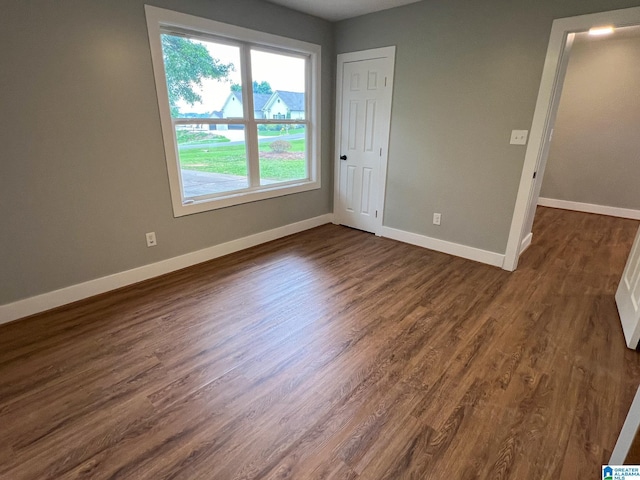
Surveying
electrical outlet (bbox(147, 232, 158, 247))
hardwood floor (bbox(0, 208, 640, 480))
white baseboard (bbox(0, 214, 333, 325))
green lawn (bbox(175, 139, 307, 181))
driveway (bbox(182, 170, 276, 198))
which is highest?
green lawn (bbox(175, 139, 307, 181))

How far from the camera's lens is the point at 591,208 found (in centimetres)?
520

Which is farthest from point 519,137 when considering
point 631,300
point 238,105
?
point 238,105

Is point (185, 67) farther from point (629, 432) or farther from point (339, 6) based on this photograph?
point (629, 432)

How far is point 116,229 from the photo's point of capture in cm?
269

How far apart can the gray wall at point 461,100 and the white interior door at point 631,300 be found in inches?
36.8

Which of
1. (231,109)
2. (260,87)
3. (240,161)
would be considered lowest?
(240,161)

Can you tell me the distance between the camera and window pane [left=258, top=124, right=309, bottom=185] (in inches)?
145

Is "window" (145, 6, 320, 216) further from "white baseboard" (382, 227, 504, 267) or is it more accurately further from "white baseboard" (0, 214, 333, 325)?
"white baseboard" (382, 227, 504, 267)

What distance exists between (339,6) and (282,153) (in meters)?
1.61

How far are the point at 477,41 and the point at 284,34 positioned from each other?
6.24 ft

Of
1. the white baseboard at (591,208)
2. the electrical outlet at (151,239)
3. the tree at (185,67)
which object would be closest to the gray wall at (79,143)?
the electrical outlet at (151,239)

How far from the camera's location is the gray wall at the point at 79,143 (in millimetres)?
2105

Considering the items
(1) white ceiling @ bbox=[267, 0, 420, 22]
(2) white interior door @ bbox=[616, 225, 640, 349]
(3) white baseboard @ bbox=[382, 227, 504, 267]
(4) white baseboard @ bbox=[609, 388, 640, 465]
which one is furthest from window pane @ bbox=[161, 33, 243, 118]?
(2) white interior door @ bbox=[616, 225, 640, 349]

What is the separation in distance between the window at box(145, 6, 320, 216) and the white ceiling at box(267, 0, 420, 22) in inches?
12.5
